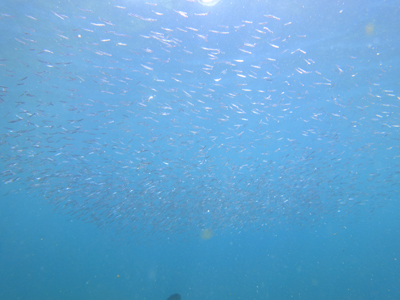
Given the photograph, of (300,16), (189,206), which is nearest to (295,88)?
(300,16)

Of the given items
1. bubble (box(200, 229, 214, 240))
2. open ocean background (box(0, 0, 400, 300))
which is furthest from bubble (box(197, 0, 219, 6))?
bubble (box(200, 229, 214, 240))

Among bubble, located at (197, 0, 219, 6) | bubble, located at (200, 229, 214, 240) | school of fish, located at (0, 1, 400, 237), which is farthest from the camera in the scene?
bubble, located at (200, 229, 214, 240)

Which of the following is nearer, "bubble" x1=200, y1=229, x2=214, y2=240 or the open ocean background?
the open ocean background

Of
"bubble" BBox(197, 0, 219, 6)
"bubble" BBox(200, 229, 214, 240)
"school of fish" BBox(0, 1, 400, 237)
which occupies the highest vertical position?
"bubble" BBox(197, 0, 219, 6)

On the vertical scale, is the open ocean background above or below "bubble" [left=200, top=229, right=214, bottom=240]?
above

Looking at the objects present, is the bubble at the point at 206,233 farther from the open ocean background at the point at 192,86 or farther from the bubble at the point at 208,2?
the bubble at the point at 208,2

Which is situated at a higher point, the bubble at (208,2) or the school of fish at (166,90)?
the bubble at (208,2)

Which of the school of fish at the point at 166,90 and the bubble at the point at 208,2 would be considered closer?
the bubble at the point at 208,2

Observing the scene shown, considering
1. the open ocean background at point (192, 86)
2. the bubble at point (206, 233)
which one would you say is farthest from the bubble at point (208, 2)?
the bubble at point (206, 233)

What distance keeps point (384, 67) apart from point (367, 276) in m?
29.5

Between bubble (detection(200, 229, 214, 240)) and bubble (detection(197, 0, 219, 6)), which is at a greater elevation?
bubble (detection(197, 0, 219, 6))

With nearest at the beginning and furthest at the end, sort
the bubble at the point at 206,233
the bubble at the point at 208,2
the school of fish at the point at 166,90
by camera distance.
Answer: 1. the bubble at the point at 208,2
2. the school of fish at the point at 166,90
3. the bubble at the point at 206,233

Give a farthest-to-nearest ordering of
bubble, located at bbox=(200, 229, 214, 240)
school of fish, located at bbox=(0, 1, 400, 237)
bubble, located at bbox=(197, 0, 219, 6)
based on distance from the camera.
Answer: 1. bubble, located at bbox=(200, 229, 214, 240)
2. school of fish, located at bbox=(0, 1, 400, 237)
3. bubble, located at bbox=(197, 0, 219, 6)

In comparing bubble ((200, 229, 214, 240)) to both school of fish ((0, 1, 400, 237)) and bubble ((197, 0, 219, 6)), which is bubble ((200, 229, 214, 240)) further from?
bubble ((197, 0, 219, 6))
